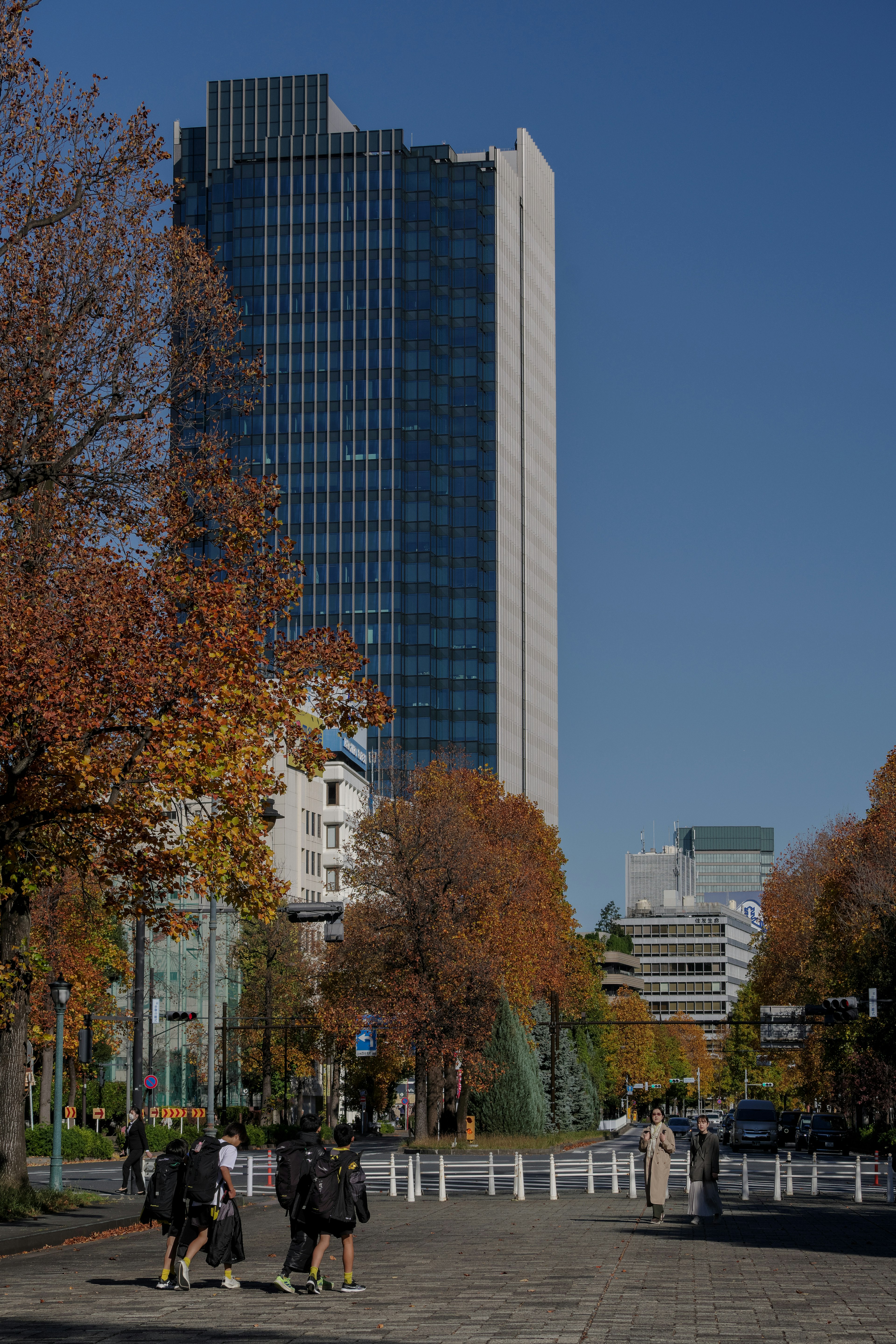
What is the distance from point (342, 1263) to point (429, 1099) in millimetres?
43354

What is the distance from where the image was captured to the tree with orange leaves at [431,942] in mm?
58500

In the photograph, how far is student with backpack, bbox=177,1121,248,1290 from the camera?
1678 cm

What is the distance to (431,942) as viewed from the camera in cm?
5903

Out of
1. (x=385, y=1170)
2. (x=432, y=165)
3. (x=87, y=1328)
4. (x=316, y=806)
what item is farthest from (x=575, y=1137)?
(x=432, y=165)

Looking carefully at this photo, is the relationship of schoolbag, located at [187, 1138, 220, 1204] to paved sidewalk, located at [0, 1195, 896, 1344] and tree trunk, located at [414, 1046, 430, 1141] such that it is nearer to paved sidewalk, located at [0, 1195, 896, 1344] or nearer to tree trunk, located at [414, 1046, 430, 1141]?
paved sidewalk, located at [0, 1195, 896, 1344]

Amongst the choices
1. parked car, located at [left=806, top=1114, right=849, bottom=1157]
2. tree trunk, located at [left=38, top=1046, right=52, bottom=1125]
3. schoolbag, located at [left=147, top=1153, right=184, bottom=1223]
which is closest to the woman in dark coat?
schoolbag, located at [left=147, top=1153, right=184, bottom=1223]

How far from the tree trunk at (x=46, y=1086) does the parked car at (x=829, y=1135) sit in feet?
97.6

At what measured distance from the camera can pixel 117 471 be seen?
25.1 meters

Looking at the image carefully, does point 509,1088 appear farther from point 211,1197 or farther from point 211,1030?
point 211,1197

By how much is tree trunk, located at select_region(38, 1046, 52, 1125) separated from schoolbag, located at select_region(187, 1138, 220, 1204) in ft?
152

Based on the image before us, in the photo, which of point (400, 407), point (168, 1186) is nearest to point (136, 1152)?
point (168, 1186)

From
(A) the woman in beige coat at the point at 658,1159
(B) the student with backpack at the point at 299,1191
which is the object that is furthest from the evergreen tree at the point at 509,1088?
(B) the student with backpack at the point at 299,1191

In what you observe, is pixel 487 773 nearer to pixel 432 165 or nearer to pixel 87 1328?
pixel 87 1328

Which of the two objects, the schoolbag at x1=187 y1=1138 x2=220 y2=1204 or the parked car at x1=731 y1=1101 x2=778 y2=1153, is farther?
the parked car at x1=731 y1=1101 x2=778 y2=1153
